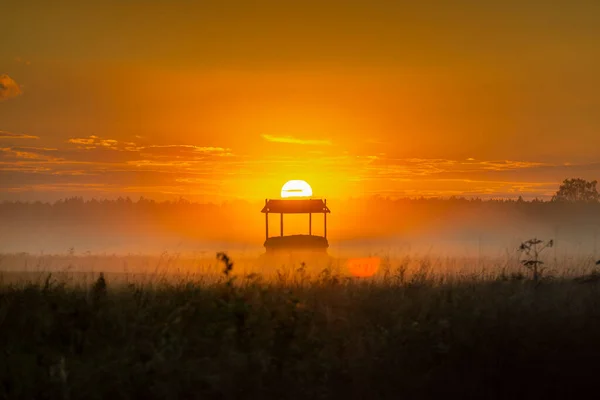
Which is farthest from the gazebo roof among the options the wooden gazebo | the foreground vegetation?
the foreground vegetation

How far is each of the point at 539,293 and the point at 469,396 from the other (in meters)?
5.50

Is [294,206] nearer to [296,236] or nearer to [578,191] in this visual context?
[296,236]

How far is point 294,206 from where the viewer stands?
36.8 m

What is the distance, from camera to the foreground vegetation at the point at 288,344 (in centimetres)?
891

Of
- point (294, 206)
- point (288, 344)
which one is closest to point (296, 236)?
point (294, 206)

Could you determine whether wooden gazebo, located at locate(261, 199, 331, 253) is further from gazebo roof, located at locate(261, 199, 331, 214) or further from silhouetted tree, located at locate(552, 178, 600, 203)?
silhouetted tree, located at locate(552, 178, 600, 203)

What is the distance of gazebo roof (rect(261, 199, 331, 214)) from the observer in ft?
120

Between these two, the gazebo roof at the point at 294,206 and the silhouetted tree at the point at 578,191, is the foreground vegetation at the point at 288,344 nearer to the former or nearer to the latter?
the gazebo roof at the point at 294,206

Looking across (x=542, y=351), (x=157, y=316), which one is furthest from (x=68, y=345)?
(x=542, y=351)

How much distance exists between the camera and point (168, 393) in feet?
28.0

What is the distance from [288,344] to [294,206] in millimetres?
26864

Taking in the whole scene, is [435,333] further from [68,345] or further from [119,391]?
[68,345]

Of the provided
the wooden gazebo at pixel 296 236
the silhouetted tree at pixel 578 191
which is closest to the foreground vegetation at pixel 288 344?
the wooden gazebo at pixel 296 236

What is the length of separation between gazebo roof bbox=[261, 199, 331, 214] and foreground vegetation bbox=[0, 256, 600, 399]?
76.6 feet
